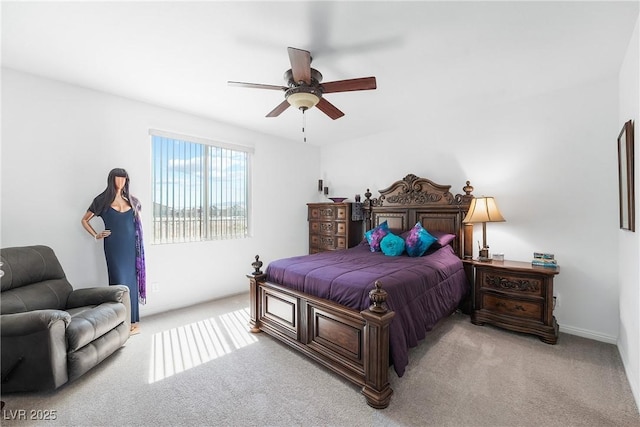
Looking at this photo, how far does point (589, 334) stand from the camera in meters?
2.71

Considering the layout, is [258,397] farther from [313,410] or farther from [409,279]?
[409,279]

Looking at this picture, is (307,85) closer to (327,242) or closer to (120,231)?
(120,231)

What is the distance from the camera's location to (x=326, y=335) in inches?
85.5

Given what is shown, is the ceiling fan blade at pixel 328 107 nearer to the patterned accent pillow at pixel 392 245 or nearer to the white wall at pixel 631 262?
the patterned accent pillow at pixel 392 245

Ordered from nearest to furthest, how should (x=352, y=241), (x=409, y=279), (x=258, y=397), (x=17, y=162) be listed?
1. (x=258, y=397)
2. (x=409, y=279)
3. (x=17, y=162)
4. (x=352, y=241)

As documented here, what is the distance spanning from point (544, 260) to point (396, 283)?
189 centimetres

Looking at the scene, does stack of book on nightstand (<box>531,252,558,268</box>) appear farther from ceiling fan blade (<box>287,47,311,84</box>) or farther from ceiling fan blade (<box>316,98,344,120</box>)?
ceiling fan blade (<box>287,47,311,84</box>)

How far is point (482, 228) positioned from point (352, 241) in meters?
1.91

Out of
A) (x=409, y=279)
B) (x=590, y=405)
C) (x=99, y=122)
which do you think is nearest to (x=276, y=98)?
(x=99, y=122)

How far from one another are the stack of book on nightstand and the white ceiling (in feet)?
5.92

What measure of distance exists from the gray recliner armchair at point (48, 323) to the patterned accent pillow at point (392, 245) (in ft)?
9.28

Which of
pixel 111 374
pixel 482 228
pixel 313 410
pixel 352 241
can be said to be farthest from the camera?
pixel 352 241

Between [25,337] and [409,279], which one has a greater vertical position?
[409,279]

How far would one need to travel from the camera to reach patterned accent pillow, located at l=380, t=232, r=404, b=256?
10.8ft
